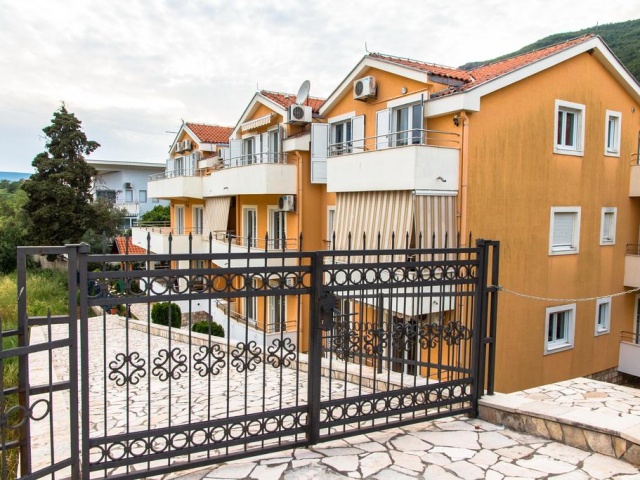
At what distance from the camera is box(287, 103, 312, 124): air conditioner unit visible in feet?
55.2

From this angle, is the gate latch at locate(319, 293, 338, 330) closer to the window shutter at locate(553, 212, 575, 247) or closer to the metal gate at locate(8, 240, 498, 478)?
the metal gate at locate(8, 240, 498, 478)

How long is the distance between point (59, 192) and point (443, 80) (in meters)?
21.6

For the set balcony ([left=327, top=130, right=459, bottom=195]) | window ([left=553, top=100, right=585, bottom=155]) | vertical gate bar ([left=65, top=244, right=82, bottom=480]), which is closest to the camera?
vertical gate bar ([left=65, top=244, right=82, bottom=480])

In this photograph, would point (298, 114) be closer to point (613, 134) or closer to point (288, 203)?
point (288, 203)

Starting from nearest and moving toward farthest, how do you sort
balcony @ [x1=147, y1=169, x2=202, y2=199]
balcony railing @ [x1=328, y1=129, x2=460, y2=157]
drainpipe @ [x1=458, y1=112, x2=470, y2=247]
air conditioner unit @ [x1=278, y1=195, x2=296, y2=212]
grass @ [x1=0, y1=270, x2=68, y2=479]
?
drainpipe @ [x1=458, y1=112, x2=470, y2=247] < balcony railing @ [x1=328, y1=129, x2=460, y2=157] < grass @ [x1=0, y1=270, x2=68, y2=479] < air conditioner unit @ [x1=278, y1=195, x2=296, y2=212] < balcony @ [x1=147, y1=169, x2=202, y2=199]

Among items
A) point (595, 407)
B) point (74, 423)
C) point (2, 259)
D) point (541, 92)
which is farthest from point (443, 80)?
point (2, 259)

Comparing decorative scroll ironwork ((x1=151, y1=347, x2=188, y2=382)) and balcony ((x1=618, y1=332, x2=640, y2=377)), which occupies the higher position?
decorative scroll ironwork ((x1=151, y1=347, x2=188, y2=382))

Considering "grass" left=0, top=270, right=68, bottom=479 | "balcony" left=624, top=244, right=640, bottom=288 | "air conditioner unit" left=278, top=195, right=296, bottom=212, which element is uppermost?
"air conditioner unit" left=278, top=195, right=296, bottom=212

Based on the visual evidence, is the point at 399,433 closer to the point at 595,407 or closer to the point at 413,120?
the point at 595,407

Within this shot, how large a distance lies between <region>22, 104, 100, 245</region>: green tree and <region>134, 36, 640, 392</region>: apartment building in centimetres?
1302

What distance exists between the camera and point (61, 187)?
83.3 ft

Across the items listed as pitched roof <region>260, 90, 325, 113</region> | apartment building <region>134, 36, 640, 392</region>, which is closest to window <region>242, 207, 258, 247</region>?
apartment building <region>134, 36, 640, 392</region>

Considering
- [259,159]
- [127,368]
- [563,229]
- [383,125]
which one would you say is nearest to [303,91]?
[259,159]

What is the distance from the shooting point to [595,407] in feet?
19.2
